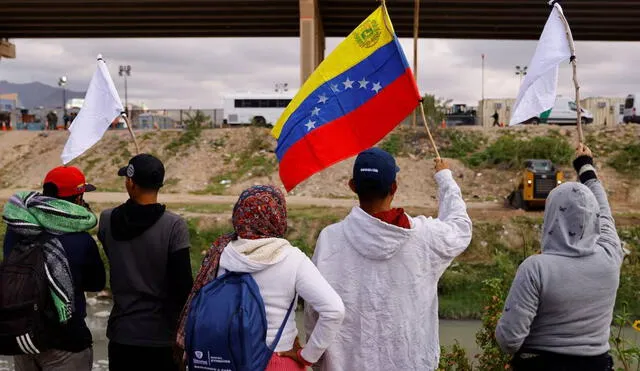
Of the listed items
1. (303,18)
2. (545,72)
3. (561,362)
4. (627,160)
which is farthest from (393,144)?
(561,362)

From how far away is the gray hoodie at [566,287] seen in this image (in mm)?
3107

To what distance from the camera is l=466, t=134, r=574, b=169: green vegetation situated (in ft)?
83.3

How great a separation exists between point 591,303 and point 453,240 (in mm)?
690

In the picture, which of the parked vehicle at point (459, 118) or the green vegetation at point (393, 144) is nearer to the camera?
the green vegetation at point (393, 144)

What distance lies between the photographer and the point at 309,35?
1176 inches

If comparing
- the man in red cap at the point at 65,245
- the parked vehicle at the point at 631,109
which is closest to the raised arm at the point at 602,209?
the man in red cap at the point at 65,245

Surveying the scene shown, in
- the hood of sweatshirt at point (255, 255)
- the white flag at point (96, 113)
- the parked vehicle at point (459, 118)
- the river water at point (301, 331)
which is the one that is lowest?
the river water at point (301, 331)

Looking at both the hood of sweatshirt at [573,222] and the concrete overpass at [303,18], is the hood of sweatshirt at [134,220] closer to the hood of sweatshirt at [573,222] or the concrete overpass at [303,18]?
the hood of sweatshirt at [573,222]

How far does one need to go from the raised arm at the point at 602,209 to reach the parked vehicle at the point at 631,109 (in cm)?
3680

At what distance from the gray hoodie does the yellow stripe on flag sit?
6.35 feet

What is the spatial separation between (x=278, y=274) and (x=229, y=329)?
33cm

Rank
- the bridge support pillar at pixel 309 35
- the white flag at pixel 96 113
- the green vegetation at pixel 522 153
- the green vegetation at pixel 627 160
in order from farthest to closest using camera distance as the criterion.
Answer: the bridge support pillar at pixel 309 35 → the green vegetation at pixel 522 153 → the green vegetation at pixel 627 160 → the white flag at pixel 96 113

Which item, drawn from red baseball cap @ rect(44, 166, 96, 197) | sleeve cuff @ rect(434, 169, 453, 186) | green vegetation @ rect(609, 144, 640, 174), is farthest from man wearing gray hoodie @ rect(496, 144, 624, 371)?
green vegetation @ rect(609, 144, 640, 174)

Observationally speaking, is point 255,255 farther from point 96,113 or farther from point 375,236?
point 96,113
